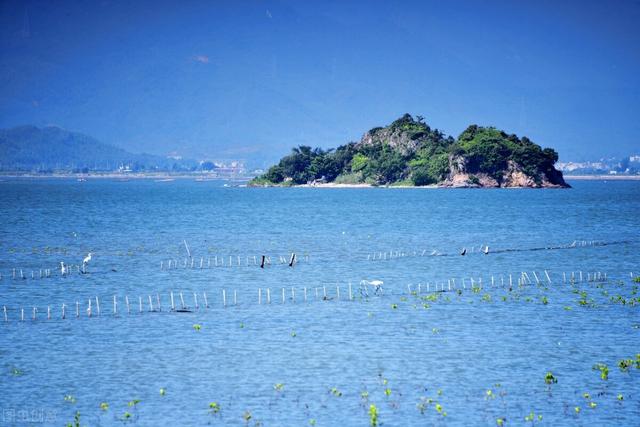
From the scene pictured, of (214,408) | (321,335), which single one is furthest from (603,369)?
(214,408)

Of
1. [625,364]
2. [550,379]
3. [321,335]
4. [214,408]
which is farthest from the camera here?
[321,335]

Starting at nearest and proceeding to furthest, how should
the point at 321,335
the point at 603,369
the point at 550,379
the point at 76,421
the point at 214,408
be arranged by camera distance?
1. the point at 76,421
2. the point at 214,408
3. the point at 550,379
4. the point at 603,369
5. the point at 321,335

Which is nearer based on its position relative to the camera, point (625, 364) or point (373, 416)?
point (373, 416)

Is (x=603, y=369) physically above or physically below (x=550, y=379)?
above

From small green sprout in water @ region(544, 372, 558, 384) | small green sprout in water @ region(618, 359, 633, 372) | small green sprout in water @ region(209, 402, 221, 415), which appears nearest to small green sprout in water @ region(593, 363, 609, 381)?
small green sprout in water @ region(618, 359, 633, 372)

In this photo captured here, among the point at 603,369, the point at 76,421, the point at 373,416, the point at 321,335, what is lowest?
the point at 76,421

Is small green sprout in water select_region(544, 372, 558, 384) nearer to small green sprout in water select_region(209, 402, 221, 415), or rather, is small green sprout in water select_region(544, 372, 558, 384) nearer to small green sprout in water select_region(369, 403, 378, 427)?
small green sprout in water select_region(369, 403, 378, 427)

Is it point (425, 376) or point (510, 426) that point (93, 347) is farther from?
point (510, 426)

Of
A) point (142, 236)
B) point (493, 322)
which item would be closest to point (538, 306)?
point (493, 322)

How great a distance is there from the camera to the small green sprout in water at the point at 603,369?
41.2m

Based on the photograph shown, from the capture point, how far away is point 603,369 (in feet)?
137

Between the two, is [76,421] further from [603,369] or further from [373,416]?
[603,369]

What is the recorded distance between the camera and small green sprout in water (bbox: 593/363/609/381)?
4118 centimetres

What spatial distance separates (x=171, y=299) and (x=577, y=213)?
108190 mm
